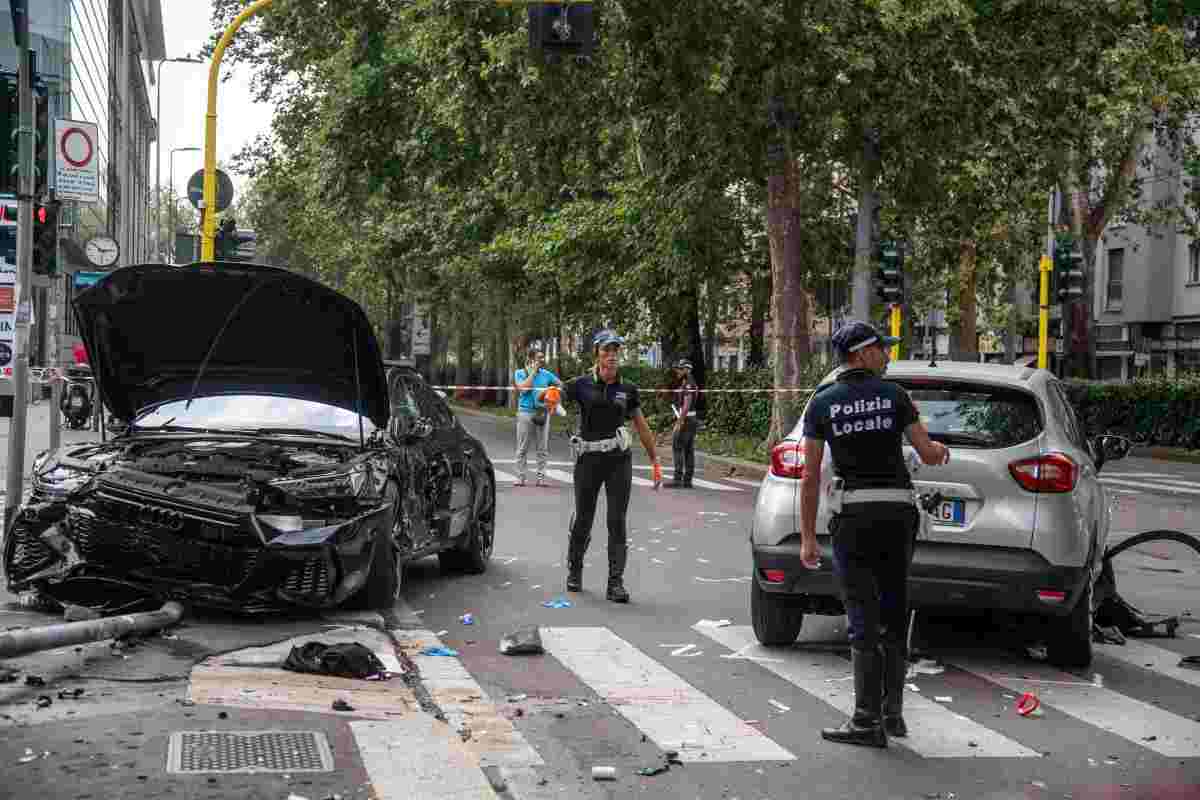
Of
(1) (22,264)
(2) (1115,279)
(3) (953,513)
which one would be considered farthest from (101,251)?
(2) (1115,279)

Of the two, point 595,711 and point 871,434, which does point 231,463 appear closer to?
point 595,711

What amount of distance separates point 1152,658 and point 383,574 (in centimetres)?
441

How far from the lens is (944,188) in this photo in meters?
25.3

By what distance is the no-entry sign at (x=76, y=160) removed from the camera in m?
12.7

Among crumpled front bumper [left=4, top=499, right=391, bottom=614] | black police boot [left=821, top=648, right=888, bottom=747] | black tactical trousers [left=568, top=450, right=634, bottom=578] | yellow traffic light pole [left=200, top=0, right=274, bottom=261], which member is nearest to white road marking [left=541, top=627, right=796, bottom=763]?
black police boot [left=821, top=648, right=888, bottom=747]

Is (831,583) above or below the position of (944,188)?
below

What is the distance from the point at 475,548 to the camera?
38.7ft

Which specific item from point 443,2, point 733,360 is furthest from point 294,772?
point 733,360

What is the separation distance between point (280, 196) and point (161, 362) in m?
38.1

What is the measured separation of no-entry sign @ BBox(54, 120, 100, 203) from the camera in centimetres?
1272

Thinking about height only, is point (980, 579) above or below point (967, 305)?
below

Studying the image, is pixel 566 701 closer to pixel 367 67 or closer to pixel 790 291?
pixel 790 291

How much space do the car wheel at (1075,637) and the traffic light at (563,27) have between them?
9980 millimetres

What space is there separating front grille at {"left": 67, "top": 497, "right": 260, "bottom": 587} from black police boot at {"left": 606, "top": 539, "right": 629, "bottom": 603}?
3.03 m
